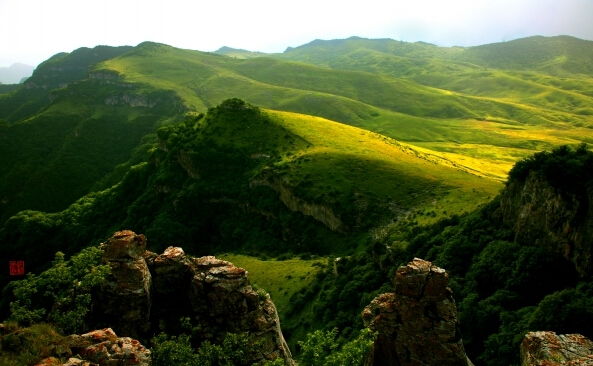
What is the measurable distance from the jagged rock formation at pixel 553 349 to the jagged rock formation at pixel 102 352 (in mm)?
20465

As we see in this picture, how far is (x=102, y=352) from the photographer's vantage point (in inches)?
775

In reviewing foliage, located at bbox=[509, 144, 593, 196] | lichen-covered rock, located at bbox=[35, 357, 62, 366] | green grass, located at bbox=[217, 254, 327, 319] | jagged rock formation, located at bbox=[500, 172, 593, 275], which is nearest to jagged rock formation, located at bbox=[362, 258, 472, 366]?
lichen-covered rock, located at bbox=[35, 357, 62, 366]

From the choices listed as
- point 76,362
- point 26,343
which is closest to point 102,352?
point 76,362

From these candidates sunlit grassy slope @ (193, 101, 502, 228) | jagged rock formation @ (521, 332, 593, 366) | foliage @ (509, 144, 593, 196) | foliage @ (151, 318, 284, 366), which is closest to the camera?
jagged rock formation @ (521, 332, 593, 366)

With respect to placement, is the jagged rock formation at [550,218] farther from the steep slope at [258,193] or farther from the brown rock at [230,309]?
the brown rock at [230,309]

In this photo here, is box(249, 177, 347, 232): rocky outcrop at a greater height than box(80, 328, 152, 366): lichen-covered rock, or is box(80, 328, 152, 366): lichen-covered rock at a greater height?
box(80, 328, 152, 366): lichen-covered rock

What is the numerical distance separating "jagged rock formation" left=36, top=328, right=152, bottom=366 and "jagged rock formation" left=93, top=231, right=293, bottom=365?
4.83 meters

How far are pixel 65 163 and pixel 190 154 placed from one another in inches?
4308

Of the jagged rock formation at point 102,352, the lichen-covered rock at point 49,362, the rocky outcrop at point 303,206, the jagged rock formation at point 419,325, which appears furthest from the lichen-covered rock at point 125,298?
the rocky outcrop at point 303,206

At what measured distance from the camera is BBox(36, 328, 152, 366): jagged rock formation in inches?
748

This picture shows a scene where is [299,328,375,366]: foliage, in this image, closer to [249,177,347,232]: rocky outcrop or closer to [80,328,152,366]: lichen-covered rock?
[80,328,152,366]: lichen-covered rock

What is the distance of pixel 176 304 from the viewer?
28.8 m

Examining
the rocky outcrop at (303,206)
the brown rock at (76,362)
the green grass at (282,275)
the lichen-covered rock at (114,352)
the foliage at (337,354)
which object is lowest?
the green grass at (282,275)

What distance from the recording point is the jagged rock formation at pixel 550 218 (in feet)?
131
